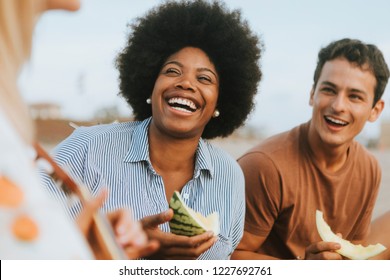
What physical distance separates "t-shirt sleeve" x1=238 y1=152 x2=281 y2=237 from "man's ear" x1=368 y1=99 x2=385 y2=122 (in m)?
0.41

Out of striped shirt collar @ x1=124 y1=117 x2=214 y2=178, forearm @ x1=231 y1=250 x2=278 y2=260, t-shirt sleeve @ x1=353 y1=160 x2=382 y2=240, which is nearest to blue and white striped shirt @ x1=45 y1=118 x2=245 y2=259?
striped shirt collar @ x1=124 y1=117 x2=214 y2=178

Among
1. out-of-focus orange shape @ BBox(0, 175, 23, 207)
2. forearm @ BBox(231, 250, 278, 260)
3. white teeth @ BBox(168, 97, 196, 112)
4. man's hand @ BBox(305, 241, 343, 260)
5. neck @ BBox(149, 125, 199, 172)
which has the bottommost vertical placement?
forearm @ BBox(231, 250, 278, 260)

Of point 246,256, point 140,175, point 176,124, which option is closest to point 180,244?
point 140,175

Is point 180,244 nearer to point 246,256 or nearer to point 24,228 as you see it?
point 246,256

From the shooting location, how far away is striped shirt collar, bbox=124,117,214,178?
79.7 inches

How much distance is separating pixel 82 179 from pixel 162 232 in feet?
0.98

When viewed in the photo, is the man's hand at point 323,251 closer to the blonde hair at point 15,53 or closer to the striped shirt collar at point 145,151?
the striped shirt collar at point 145,151

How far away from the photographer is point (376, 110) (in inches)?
93.8

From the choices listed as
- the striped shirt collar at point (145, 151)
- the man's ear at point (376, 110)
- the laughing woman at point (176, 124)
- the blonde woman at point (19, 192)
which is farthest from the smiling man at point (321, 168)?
the blonde woman at point (19, 192)

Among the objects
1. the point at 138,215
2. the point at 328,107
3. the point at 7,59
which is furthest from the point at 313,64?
the point at 7,59

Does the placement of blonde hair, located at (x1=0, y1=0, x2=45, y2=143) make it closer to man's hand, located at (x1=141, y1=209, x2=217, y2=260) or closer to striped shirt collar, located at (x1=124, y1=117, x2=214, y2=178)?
man's hand, located at (x1=141, y1=209, x2=217, y2=260)

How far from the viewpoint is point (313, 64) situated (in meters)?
2.24

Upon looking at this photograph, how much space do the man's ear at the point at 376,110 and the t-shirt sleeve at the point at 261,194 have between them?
41cm

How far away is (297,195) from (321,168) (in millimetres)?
142
